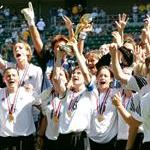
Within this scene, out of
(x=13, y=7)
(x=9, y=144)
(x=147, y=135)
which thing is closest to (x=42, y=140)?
(x=9, y=144)

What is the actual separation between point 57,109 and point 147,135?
188cm

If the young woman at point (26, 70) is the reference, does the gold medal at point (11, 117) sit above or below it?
below

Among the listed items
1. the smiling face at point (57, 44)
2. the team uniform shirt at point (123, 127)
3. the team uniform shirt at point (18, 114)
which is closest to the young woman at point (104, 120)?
the team uniform shirt at point (123, 127)

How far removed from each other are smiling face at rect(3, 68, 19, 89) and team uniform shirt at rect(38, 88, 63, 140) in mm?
331

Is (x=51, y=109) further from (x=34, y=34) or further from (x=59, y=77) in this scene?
(x=34, y=34)

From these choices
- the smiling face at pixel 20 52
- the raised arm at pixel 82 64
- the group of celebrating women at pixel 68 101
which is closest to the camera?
the raised arm at pixel 82 64

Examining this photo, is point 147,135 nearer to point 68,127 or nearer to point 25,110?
point 68,127

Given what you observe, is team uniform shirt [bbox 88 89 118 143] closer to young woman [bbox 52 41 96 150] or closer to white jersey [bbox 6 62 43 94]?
young woman [bbox 52 41 96 150]

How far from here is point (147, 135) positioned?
5.29 m

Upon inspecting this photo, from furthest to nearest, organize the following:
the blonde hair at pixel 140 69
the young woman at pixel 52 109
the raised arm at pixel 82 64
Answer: the young woman at pixel 52 109 → the raised arm at pixel 82 64 → the blonde hair at pixel 140 69

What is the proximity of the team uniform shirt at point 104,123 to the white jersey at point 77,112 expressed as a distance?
0.07 meters

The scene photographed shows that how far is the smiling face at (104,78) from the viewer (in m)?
6.81

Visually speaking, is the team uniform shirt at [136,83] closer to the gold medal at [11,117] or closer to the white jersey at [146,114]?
the white jersey at [146,114]

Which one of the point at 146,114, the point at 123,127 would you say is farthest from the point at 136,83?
the point at 146,114
